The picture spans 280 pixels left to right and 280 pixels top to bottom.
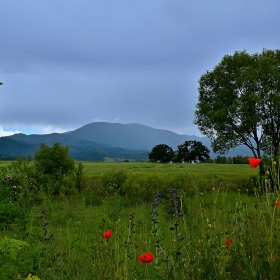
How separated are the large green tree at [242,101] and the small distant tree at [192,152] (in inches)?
1175

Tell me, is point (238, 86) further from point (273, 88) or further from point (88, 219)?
point (88, 219)

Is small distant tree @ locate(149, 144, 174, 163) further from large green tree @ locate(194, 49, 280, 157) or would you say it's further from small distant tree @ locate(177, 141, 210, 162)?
large green tree @ locate(194, 49, 280, 157)

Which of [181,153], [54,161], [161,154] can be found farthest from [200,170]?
[181,153]

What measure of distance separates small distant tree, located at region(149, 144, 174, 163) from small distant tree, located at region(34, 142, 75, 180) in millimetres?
41284

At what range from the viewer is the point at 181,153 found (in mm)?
60156

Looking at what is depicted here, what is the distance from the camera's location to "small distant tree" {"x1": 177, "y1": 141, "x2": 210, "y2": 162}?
2320 inches

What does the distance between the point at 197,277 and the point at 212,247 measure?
1.06ft

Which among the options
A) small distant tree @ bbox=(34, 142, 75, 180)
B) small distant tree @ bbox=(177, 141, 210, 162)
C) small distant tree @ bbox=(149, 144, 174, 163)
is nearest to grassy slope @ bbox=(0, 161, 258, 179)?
small distant tree @ bbox=(34, 142, 75, 180)

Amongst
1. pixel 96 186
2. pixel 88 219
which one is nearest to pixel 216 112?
pixel 96 186

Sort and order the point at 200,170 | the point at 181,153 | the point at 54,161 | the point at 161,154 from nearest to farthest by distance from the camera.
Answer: the point at 54,161 < the point at 200,170 < the point at 161,154 < the point at 181,153

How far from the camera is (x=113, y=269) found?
11.1ft

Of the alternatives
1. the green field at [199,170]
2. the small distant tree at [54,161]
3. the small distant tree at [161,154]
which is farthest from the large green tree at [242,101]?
the small distant tree at [161,154]

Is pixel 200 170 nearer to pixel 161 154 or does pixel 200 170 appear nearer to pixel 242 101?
pixel 242 101

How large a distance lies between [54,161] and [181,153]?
152 ft
